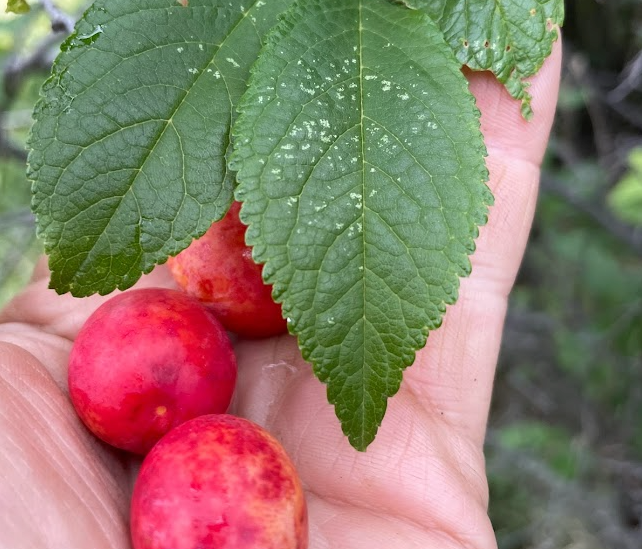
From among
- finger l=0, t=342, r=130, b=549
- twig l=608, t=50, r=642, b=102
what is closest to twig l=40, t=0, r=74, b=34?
finger l=0, t=342, r=130, b=549

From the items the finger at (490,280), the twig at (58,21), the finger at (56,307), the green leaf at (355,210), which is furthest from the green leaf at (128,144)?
the finger at (490,280)

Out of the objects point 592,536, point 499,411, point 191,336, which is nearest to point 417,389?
point 191,336

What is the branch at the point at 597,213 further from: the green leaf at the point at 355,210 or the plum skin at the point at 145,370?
the plum skin at the point at 145,370

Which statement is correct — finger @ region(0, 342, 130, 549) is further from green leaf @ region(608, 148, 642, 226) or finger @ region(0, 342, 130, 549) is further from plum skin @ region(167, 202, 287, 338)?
green leaf @ region(608, 148, 642, 226)

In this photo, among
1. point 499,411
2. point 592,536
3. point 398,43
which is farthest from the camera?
point 499,411

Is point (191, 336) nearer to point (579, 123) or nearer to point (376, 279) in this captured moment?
point (376, 279)
